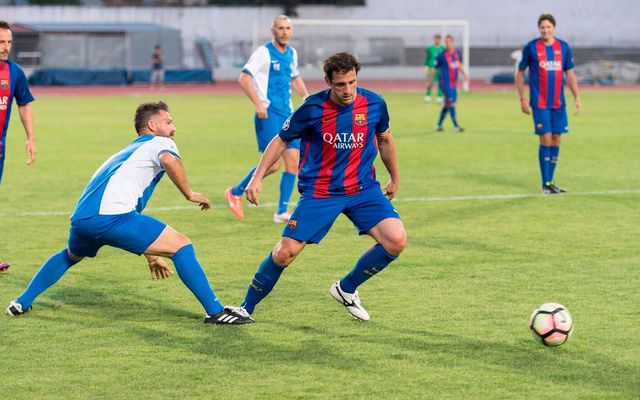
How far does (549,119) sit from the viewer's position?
43.7 ft

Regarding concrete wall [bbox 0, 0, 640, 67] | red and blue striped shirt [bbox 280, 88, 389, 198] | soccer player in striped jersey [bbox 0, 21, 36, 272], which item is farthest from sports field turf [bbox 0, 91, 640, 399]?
concrete wall [bbox 0, 0, 640, 67]

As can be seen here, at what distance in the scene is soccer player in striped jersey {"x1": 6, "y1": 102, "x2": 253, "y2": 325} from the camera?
6652mm

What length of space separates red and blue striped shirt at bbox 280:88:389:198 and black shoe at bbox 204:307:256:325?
90 cm

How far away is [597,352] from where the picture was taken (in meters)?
6.16

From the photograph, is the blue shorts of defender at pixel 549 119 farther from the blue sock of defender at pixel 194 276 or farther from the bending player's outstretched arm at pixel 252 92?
the blue sock of defender at pixel 194 276

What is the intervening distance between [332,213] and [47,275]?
6.70 feet

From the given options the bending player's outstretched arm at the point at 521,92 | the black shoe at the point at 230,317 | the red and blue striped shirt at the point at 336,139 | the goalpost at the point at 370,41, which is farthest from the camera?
the goalpost at the point at 370,41

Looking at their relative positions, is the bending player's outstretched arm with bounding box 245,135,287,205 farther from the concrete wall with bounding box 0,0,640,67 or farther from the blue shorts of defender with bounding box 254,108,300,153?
the concrete wall with bounding box 0,0,640,67

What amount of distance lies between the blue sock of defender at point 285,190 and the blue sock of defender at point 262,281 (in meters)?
4.44

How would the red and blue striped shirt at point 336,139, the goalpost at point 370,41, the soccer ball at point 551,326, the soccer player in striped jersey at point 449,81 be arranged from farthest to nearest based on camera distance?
1. the goalpost at point 370,41
2. the soccer player in striped jersey at point 449,81
3. the red and blue striped shirt at point 336,139
4. the soccer ball at point 551,326

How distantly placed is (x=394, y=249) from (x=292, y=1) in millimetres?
52539

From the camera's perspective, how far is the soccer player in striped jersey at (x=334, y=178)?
22.1 ft

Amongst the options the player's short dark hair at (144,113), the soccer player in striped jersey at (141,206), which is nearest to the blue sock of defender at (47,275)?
the soccer player in striped jersey at (141,206)

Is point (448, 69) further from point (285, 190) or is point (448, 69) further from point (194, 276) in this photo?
point (194, 276)
